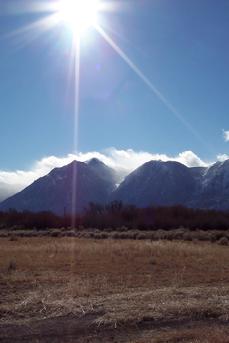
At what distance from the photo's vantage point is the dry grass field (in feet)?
37.4

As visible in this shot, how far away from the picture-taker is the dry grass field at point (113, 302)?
11.4 meters

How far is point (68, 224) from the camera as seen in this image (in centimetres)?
7744

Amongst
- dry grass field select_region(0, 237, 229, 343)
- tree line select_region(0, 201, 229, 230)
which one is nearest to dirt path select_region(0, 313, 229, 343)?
dry grass field select_region(0, 237, 229, 343)

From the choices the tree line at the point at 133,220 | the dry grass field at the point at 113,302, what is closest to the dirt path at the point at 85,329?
the dry grass field at the point at 113,302

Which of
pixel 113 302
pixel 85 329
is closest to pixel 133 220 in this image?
pixel 113 302

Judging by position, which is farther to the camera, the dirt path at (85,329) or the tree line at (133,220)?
the tree line at (133,220)

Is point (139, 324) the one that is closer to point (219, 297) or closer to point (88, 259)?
point (219, 297)

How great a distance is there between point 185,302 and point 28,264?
1081 centimetres

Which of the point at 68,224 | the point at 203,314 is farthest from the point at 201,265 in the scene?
the point at 68,224

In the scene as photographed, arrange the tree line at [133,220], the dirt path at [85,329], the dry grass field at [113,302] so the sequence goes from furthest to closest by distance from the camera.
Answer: the tree line at [133,220] → the dry grass field at [113,302] → the dirt path at [85,329]

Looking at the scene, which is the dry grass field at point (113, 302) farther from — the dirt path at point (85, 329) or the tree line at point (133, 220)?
the tree line at point (133, 220)

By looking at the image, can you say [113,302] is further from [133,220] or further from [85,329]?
Result: [133,220]

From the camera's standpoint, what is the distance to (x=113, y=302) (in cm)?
1398

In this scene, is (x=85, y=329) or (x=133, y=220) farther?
(x=133, y=220)
